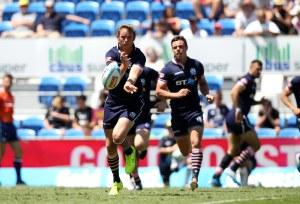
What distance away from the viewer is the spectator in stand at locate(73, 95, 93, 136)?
946 inches

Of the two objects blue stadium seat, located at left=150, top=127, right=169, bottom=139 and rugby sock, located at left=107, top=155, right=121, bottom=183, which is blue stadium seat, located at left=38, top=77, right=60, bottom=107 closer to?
blue stadium seat, located at left=150, top=127, right=169, bottom=139

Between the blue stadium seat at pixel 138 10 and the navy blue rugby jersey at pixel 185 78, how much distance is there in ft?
33.4

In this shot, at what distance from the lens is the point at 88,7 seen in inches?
1093

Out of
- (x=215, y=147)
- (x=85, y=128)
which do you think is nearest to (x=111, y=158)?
(x=215, y=147)

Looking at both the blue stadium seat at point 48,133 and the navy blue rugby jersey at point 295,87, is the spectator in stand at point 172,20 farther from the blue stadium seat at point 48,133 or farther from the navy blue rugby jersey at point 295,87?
the navy blue rugby jersey at point 295,87

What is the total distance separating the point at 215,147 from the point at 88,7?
698 centimetres

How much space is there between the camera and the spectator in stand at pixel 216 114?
76.0 ft

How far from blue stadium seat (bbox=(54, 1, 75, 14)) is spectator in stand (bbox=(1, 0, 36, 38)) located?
2.24 ft

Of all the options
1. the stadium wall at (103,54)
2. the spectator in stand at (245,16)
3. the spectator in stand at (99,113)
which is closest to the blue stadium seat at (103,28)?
the stadium wall at (103,54)

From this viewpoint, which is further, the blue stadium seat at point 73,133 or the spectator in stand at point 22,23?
the spectator in stand at point 22,23

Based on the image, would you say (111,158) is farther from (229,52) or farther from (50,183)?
(229,52)

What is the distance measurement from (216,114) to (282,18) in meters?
3.20

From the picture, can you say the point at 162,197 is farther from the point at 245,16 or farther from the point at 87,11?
the point at 87,11

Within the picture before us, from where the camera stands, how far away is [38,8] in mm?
28266
